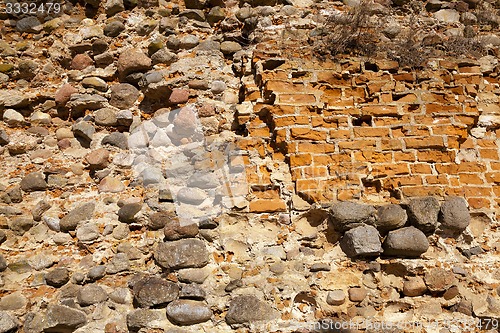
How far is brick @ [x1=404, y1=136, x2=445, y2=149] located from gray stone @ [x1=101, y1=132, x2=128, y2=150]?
1958 millimetres

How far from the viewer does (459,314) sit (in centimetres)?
251

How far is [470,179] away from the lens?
2865mm

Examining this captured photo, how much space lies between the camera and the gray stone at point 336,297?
2.48 meters

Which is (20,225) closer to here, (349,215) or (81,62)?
(81,62)

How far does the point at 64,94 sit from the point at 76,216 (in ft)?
3.48

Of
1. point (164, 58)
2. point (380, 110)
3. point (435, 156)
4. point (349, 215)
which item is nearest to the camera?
point (349, 215)

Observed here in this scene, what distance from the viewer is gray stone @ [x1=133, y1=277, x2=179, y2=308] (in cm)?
249

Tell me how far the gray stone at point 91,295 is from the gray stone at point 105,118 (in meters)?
1.25

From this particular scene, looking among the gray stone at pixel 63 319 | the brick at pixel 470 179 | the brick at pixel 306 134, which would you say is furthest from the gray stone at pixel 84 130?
the brick at pixel 470 179

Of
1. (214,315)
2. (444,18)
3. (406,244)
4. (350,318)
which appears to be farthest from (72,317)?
(444,18)

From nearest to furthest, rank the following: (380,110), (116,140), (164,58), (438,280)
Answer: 1. (438,280)
2. (380,110)
3. (116,140)
4. (164,58)

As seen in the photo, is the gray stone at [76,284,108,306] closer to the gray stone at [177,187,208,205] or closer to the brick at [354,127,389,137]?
the gray stone at [177,187,208,205]


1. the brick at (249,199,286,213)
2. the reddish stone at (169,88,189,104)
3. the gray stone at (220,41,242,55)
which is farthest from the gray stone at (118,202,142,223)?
the gray stone at (220,41,242,55)

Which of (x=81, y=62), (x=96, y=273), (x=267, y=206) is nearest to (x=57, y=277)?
(x=96, y=273)
